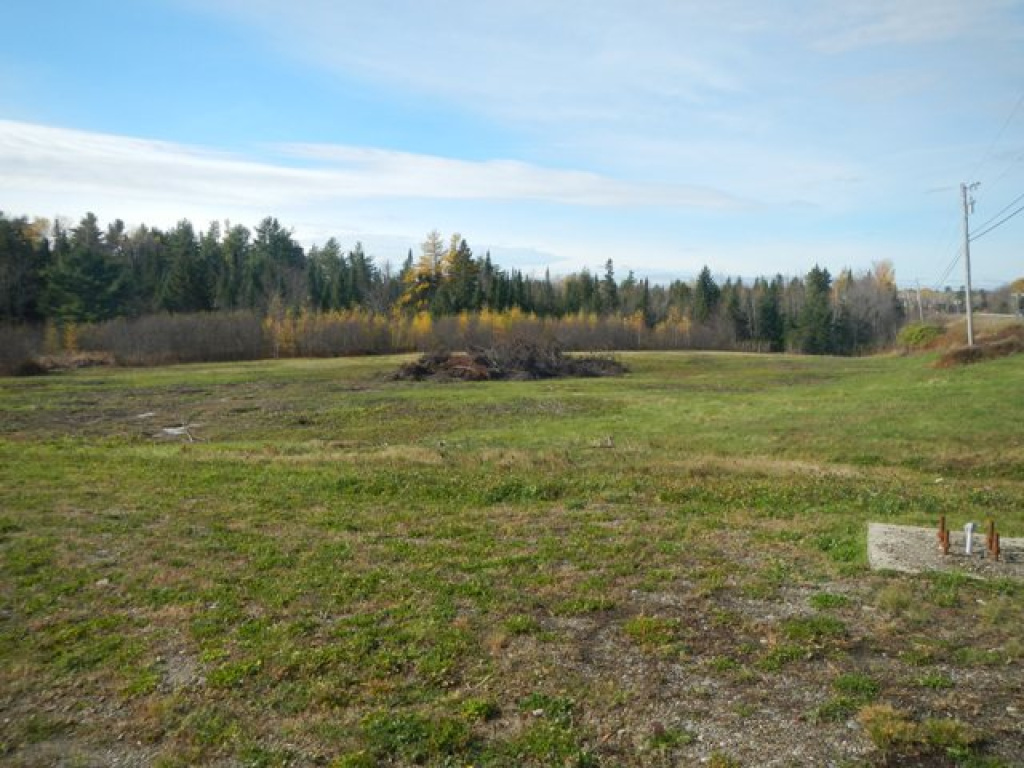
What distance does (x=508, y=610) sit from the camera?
764 cm

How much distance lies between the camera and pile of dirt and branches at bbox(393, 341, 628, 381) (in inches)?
1774

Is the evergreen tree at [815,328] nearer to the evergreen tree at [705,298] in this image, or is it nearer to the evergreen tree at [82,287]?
the evergreen tree at [705,298]

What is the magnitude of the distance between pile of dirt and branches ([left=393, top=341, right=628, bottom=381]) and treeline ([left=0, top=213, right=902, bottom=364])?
32.0 metres

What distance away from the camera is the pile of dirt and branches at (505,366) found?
45.1 meters

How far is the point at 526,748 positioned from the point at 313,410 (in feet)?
89.2

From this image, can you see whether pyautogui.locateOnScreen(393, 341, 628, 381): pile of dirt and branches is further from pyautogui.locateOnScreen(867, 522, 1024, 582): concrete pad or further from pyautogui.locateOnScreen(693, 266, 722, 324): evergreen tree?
pyautogui.locateOnScreen(693, 266, 722, 324): evergreen tree

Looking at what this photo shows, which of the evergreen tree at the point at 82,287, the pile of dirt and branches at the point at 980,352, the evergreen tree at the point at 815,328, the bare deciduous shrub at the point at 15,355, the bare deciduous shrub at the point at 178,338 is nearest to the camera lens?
the pile of dirt and branches at the point at 980,352

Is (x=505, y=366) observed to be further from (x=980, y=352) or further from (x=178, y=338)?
(x=178, y=338)

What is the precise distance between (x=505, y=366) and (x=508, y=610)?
129 feet

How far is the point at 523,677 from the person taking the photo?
6.20 meters

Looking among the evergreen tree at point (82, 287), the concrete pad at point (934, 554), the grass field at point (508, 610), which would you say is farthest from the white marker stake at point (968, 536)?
the evergreen tree at point (82, 287)

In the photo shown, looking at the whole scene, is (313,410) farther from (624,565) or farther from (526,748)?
(526,748)

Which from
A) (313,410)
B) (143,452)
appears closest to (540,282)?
(313,410)

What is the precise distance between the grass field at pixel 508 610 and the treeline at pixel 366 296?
6139 centimetres
